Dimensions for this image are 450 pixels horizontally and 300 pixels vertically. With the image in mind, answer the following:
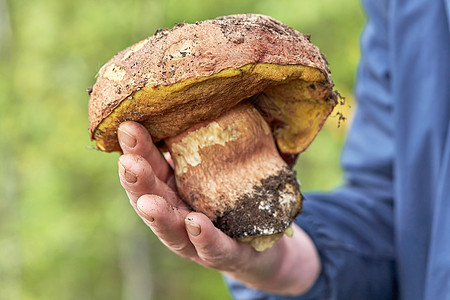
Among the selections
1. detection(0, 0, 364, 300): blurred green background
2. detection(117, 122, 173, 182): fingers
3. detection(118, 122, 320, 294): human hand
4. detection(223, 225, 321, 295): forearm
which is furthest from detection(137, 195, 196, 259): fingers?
detection(0, 0, 364, 300): blurred green background

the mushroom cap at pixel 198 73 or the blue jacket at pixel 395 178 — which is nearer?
the mushroom cap at pixel 198 73

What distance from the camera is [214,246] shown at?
0.92 meters

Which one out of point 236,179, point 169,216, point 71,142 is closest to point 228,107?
point 236,179

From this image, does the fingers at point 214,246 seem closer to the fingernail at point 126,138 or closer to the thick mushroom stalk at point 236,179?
the thick mushroom stalk at point 236,179

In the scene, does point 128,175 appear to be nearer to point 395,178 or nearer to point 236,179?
point 236,179

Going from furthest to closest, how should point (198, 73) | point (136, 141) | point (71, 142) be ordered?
point (71, 142), point (136, 141), point (198, 73)

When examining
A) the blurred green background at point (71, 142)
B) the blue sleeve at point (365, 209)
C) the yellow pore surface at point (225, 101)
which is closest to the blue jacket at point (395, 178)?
the blue sleeve at point (365, 209)

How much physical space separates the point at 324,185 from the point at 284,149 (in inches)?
133

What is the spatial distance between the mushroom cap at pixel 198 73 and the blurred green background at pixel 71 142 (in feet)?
11.0

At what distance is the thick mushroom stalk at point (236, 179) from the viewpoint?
956mm

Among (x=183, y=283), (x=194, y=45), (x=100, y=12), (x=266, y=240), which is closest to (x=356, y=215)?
(x=266, y=240)

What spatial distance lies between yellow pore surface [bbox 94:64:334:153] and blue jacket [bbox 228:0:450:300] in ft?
1.24

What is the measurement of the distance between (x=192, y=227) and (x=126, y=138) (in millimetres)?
224

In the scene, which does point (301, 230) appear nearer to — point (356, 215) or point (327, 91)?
point (356, 215)
